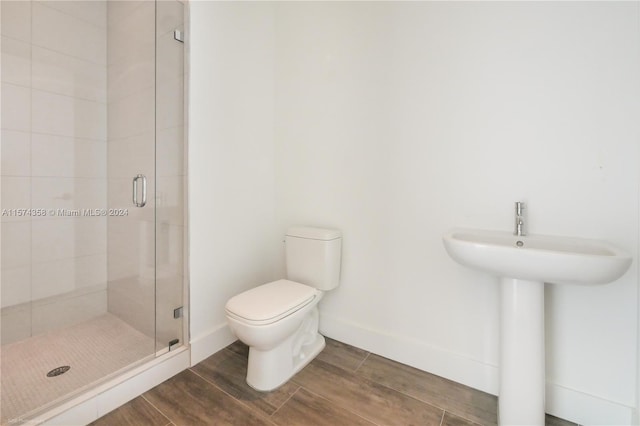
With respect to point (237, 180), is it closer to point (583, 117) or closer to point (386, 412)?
point (386, 412)

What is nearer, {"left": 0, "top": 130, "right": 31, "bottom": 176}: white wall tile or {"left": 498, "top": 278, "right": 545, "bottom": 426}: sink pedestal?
{"left": 498, "top": 278, "right": 545, "bottom": 426}: sink pedestal

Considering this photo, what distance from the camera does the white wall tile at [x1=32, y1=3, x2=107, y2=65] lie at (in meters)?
1.82

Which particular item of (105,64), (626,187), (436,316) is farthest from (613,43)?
(105,64)

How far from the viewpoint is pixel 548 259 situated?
0.92 m

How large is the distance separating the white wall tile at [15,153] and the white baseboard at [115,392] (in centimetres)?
149

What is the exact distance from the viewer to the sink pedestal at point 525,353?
107cm

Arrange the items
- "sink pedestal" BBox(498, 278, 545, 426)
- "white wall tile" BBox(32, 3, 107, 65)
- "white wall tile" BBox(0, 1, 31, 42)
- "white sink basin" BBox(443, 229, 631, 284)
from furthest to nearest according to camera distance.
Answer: "white wall tile" BBox(32, 3, 107, 65), "white wall tile" BBox(0, 1, 31, 42), "sink pedestal" BBox(498, 278, 545, 426), "white sink basin" BBox(443, 229, 631, 284)

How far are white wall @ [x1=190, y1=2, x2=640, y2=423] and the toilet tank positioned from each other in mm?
115

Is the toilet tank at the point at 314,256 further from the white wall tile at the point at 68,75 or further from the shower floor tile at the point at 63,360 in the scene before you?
the white wall tile at the point at 68,75

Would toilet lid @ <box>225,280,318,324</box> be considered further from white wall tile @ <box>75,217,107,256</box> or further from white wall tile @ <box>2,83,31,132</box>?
white wall tile @ <box>2,83,31,132</box>

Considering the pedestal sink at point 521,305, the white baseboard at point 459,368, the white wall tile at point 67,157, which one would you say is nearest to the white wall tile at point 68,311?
the white wall tile at point 67,157

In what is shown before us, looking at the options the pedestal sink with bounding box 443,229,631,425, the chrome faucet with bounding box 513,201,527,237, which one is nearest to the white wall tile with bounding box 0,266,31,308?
the pedestal sink with bounding box 443,229,631,425

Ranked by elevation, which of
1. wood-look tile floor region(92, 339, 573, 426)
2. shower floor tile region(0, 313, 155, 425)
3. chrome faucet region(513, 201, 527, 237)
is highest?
chrome faucet region(513, 201, 527, 237)

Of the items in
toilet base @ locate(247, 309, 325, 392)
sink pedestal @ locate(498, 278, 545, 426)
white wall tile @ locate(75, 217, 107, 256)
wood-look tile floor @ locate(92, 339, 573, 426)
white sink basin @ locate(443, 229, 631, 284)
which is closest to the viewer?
white sink basin @ locate(443, 229, 631, 284)
